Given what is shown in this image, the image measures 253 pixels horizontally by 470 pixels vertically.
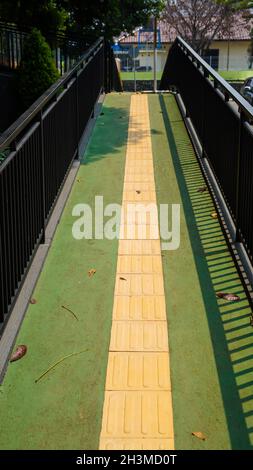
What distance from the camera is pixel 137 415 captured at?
3359 mm

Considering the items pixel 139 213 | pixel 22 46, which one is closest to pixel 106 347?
pixel 139 213

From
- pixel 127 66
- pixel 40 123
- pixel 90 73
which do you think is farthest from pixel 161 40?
pixel 40 123

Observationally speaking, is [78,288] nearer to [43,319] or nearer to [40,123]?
[43,319]

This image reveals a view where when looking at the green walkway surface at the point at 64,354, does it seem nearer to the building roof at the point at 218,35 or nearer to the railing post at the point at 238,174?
the railing post at the point at 238,174

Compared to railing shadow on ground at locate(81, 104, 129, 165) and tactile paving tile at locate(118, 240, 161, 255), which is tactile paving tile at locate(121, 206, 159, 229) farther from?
railing shadow on ground at locate(81, 104, 129, 165)

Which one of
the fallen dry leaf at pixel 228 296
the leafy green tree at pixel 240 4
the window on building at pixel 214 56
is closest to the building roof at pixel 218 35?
the window on building at pixel 214 56

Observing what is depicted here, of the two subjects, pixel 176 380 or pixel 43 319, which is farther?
pixel 43 319

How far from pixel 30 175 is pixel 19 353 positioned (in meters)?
1.42

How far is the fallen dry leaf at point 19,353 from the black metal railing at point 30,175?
23 centimetres

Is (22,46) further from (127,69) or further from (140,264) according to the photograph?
(127,69)

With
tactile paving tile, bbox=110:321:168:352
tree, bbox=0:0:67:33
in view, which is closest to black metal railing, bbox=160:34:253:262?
tactile paving tile, bbox=110:321:168:352

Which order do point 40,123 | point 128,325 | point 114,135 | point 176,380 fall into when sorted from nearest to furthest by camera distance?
1. point 176,380
2. point 128,325
3. point 40,123
4. point 114,135

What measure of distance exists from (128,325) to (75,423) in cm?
107

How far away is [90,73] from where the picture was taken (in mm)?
9969
